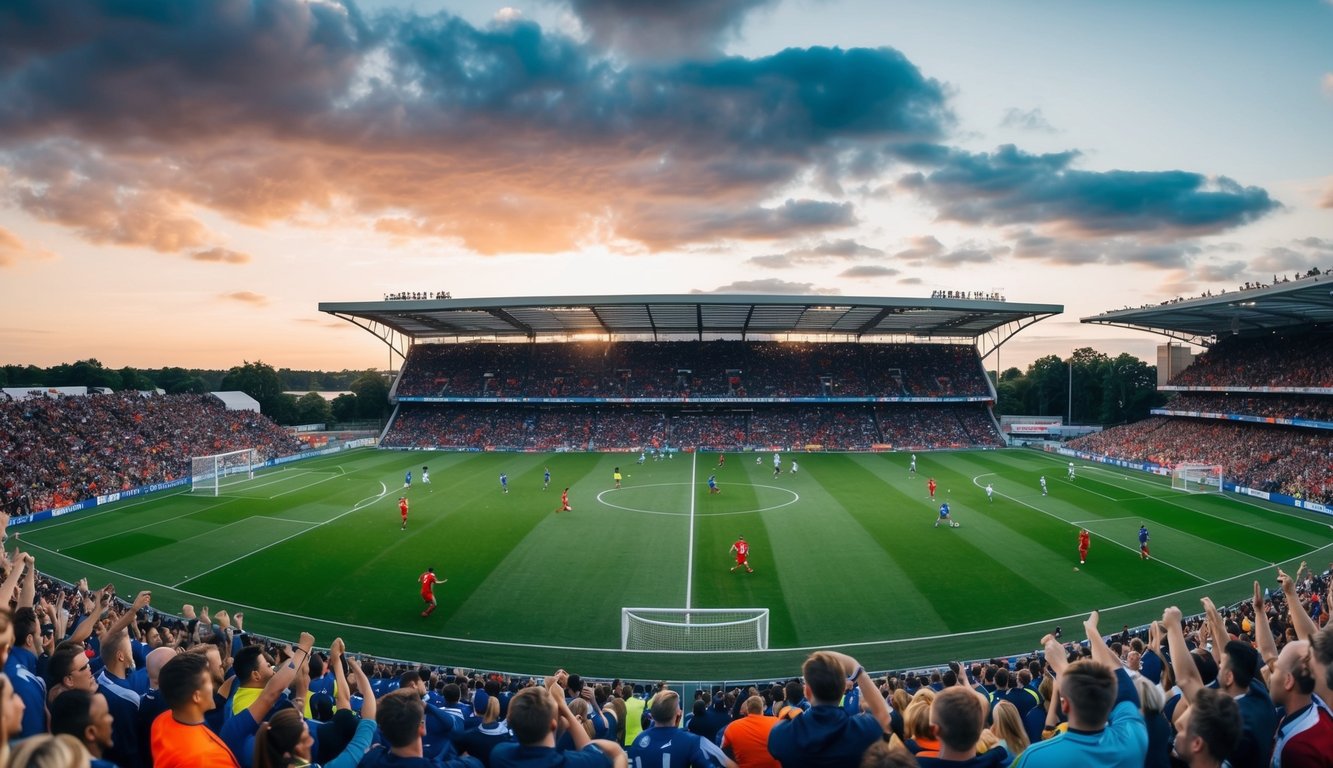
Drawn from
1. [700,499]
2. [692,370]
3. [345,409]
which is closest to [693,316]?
[692,370]

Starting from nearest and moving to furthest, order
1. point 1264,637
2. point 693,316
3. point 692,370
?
1. point 1264,637
2. point 693,316
3. point 692,370

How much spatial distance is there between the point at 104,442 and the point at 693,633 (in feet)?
138

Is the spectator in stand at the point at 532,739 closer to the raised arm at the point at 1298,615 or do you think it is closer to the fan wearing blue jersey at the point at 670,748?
the fan wearing blue jersey at the point at 670,748

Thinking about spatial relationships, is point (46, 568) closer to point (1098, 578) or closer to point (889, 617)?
point (889, 617)

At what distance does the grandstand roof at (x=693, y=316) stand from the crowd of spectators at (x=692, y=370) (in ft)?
5.27

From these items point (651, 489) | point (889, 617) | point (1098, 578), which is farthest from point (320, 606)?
point (1098, 578)

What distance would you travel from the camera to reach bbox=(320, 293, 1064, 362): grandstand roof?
53156 millimetres

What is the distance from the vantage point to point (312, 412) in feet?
272

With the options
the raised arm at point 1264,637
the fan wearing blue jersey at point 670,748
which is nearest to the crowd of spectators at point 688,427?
the raised arm at point 1264,637

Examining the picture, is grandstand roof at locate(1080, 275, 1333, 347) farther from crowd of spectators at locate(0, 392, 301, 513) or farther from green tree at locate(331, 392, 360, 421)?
green tree at locate(331, 392, 360, 421)

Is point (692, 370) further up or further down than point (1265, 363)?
further down

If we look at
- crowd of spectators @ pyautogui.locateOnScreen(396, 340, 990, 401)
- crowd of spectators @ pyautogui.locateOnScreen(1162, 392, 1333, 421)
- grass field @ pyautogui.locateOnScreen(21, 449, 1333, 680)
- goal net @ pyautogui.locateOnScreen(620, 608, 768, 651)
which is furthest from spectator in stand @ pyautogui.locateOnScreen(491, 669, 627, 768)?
crowd of spectators @ pyautogui.locateOnScreen(396, 340, 990, 401)

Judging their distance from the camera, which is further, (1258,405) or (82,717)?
(1258,405)

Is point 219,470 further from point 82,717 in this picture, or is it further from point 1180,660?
point 1180,660
